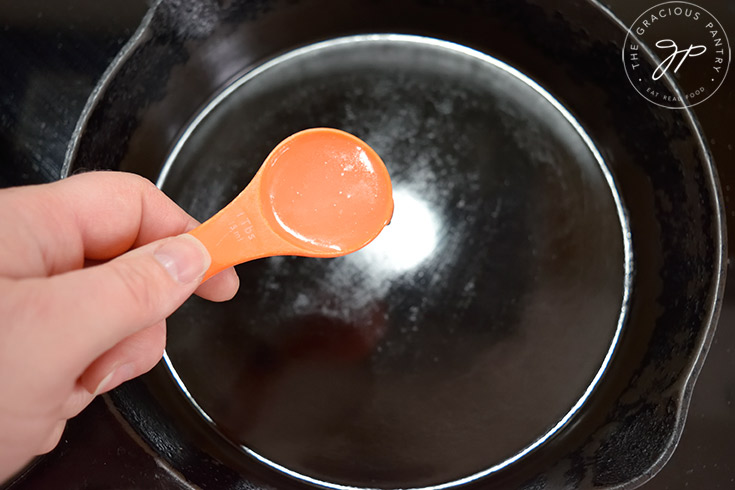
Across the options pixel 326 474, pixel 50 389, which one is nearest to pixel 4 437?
pixel 50 389

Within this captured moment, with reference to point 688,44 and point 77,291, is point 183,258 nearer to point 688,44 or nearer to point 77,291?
point 77,291

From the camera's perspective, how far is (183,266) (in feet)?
1.48

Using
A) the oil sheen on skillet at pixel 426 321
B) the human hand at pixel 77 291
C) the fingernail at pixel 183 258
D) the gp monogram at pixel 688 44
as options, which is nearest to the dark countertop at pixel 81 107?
the gp monogram at pixel 688 44

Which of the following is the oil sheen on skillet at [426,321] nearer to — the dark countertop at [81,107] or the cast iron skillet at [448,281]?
the cast iron skillet at [448,281]

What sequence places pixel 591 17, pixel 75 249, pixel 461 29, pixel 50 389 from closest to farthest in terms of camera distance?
1. pixel 50 389
2. pixel 75 249
3. pixel 591 17
4. pixel 461 29

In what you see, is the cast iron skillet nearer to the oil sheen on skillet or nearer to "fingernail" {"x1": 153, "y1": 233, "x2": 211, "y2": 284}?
the oil sheen on skillet

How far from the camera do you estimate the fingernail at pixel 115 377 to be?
0.47 metres

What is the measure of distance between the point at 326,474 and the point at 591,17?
1.84 ft

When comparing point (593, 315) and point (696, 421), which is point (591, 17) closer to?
point (593, 315)

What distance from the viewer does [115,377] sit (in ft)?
1.61

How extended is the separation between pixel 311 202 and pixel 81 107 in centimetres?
34

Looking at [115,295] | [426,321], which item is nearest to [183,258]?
[115,295]

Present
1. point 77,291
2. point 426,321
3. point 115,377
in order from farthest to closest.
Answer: point 426,321, point 115,377, point 77,291

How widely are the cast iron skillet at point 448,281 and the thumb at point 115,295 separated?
21 cm
